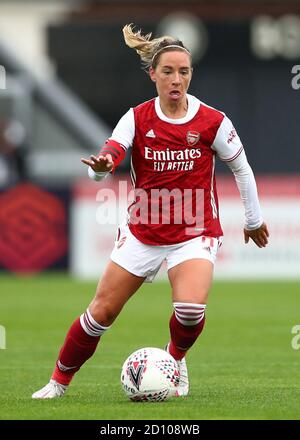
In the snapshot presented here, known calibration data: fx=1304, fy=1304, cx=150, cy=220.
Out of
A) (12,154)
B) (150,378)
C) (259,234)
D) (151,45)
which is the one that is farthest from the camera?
(12,154)

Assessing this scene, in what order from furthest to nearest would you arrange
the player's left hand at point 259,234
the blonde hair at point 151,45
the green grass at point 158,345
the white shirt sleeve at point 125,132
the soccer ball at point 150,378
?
1. the player's left hand at point 259,234
2. the blonde hair at point 151,45
3. the white shirt sleeve at point 125,132
4. the soccer ball at point 150,378
5. the green grass at point 158,345

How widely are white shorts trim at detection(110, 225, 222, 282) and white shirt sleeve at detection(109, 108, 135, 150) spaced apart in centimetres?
62

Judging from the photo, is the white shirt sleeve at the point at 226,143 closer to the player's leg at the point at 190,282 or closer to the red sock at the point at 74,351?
the player's leg at the point at 190,282

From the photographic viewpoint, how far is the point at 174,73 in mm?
7996

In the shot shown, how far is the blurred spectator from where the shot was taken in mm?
23438

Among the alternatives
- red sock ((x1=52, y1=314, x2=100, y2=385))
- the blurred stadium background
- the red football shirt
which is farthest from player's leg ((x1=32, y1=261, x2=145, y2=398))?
the blurred stadium background

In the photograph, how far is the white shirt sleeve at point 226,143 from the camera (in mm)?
8164

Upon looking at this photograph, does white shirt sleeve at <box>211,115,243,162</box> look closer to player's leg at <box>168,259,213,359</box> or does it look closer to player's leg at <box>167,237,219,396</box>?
player's leg at <box>167,237,219,396</box>

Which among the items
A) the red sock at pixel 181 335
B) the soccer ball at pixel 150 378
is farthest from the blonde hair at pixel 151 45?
the soccer ball at pixel 150 378

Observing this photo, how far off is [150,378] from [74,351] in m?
0.59

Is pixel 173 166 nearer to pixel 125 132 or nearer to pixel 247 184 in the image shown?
pixel 125 132

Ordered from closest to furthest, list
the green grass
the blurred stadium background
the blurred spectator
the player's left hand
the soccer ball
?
the green grass
the soccer ball
the player's left hand
the blurred spectator
the blurred stadium background

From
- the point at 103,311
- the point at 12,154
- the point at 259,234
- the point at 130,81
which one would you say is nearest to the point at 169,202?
the point at 259,234
